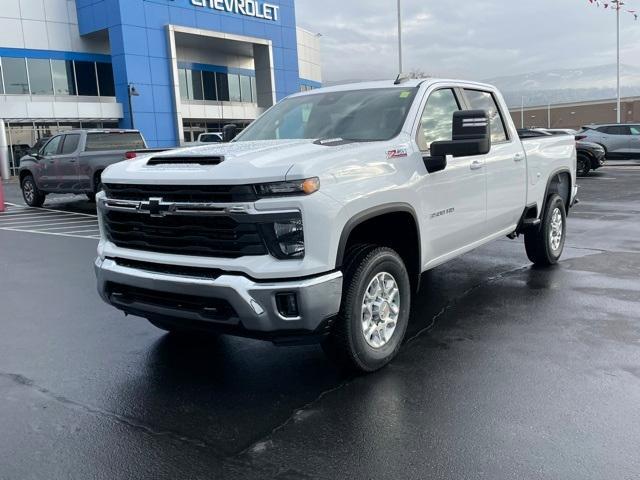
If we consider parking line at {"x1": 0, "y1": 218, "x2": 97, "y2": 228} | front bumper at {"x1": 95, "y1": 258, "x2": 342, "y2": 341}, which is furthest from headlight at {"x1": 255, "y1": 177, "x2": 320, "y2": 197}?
parking line at {"x1": 0, "y1": 218, "x2": 97, "y2": 228}

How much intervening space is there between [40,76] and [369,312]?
35.4m

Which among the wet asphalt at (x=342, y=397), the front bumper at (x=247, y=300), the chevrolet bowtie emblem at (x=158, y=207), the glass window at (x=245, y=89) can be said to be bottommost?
the wet asphalt at (x=342, y=397)

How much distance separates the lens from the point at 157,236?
3.98 m

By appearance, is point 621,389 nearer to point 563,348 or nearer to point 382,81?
point 563,348

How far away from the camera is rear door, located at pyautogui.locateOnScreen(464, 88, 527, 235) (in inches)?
223

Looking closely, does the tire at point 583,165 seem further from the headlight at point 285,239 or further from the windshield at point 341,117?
the headlight at point 285,239

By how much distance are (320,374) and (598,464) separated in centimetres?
187

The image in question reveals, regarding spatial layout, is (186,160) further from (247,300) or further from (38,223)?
(38,223)

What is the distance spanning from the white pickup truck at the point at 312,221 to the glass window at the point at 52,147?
1128 centimetres

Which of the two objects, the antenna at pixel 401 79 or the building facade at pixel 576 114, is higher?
the building facade at pixel 576 114

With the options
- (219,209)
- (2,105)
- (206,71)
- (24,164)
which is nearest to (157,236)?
(219,209)

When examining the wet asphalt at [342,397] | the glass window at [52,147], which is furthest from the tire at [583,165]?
the glass window at [52,147]

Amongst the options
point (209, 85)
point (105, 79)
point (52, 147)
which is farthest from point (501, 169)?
point (209, 85)

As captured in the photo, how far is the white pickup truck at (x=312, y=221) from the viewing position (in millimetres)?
3562
